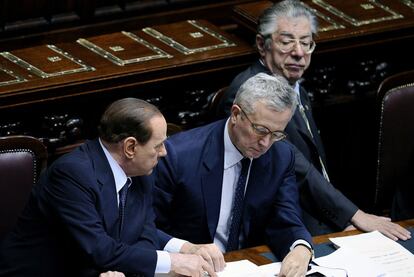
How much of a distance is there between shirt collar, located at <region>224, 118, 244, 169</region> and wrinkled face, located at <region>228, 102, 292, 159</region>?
44mm

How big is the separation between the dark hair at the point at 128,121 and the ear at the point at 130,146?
13 mm

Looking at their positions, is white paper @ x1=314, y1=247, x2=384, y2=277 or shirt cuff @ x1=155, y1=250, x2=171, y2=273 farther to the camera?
white paper @ x1=314, y1=247, x2=384, y2=277

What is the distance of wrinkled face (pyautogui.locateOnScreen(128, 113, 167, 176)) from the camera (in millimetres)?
3863

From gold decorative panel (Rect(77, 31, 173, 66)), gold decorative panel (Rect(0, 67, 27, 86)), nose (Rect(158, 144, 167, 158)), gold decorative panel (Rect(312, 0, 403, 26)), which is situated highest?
nose (Rect(158, 144, 167, 158))

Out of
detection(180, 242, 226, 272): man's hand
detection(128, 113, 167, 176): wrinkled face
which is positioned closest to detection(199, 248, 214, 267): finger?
detection(180, 242, 226, 272): man's hand

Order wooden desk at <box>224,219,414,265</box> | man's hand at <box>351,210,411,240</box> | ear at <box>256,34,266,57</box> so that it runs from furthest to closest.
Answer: ear at <box>256,34,266,57</box> < man's hand at <box>351,210,411,240</box> < wooden desk at <box>224,219,414,265</box>

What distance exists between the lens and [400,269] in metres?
4.02

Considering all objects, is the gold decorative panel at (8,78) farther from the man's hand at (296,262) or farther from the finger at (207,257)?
the man's hand at (296,262)

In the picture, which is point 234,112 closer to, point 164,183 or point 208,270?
point 164,183

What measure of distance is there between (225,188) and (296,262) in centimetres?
55

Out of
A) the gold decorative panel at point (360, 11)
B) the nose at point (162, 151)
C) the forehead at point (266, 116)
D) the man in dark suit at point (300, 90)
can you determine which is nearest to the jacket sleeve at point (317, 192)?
the man in dark suit at point (300, 90)

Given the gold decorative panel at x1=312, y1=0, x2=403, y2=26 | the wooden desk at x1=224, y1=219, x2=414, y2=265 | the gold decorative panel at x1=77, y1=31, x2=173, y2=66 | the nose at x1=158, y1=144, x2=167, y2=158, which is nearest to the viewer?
the nose at x1=158, y1=144, x2=167, y2=158

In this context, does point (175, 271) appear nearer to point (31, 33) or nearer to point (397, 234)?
point (397, 234)

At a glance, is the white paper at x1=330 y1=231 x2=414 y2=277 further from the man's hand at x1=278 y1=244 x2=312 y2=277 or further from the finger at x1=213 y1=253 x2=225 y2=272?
the finger at x1=213 y1=253 x2=225 y2=272
